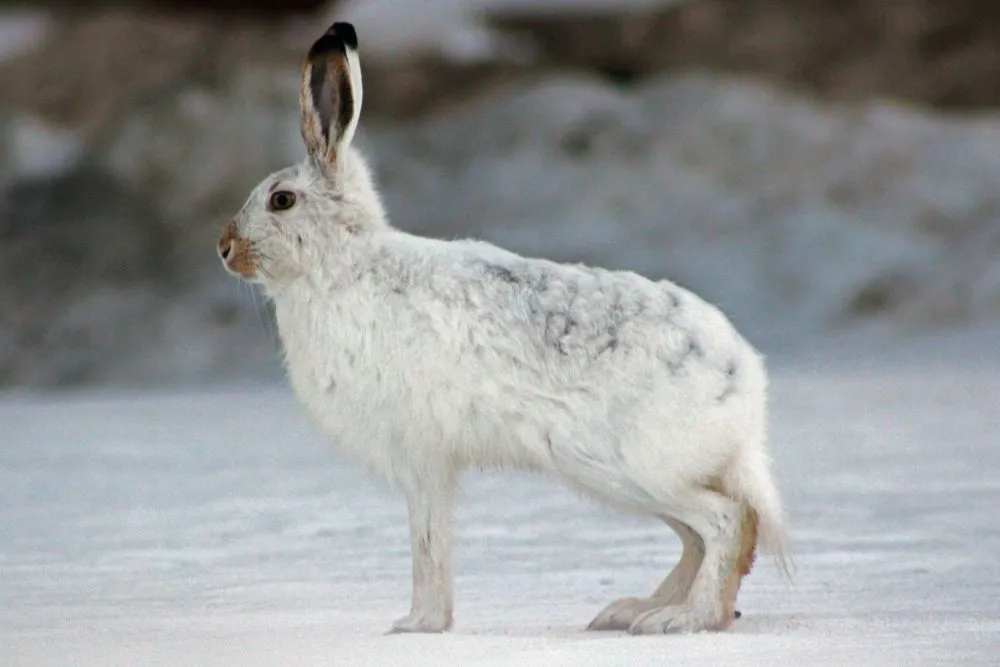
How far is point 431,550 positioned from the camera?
3020mm

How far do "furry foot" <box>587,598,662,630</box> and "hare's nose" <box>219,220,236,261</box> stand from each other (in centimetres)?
94

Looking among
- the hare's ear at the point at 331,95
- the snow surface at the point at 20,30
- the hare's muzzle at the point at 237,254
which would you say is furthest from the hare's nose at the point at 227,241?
the snow surface at the point at 20,30

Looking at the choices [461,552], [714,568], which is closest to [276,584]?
[461,552]

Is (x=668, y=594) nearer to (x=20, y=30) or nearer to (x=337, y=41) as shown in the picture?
(x=337, y=41)

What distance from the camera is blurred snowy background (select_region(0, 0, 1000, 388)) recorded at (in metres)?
11.0

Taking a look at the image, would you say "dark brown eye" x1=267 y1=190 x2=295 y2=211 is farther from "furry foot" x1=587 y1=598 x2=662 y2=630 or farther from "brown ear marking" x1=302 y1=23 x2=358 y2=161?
"furry foot" x1=587 y1=598 x2=662 y2=630

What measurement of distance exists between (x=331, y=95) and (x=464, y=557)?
49.7 inches

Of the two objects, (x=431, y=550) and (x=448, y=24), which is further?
(x=448, y=24)

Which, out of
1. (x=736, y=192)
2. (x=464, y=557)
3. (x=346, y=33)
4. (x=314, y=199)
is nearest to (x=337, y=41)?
(x=346, y=33)

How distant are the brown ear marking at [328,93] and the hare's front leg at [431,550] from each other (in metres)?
0.65

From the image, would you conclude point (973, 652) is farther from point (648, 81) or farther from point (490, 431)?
point (648, 81)

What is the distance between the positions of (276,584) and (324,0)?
38.2 ft

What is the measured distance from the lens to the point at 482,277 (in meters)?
3.02

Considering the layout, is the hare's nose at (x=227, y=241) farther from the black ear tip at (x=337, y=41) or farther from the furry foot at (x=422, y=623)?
the furry foot at (x=422, y=623)
